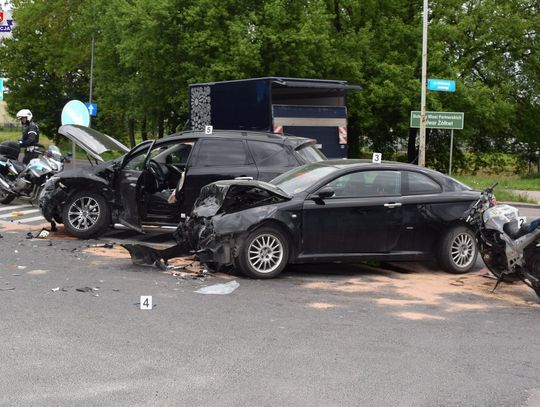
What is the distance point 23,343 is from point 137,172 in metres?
5.69

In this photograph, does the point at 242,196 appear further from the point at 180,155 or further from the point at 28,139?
the point at 28,139

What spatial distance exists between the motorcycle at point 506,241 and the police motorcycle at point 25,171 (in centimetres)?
977

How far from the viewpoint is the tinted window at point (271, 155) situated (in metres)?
10.9

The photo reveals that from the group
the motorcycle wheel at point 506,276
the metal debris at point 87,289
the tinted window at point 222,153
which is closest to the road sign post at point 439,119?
the tinted window at point 222,153

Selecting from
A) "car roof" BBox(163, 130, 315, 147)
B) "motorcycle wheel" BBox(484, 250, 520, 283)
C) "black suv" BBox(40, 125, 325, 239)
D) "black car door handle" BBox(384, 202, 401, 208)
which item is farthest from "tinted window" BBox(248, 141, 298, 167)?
"motorcycle wheel" BBox(484, 250, 520, 283)

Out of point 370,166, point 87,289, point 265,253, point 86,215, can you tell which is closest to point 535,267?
point 370,166

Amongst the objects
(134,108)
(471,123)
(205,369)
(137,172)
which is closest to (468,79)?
(471,123)

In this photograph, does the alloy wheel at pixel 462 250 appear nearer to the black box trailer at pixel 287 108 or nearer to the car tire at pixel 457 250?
the car tire at pixel 457 250

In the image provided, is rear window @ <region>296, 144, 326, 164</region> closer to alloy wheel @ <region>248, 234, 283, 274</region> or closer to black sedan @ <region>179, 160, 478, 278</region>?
black sedan @ <region>179, 160, 478, 278</region>

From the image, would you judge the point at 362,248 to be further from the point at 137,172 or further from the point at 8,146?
the point at 8,146

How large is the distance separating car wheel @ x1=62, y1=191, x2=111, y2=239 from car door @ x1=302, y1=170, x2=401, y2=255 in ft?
12.9

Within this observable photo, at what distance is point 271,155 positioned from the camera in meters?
11.0

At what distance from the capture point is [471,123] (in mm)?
32781

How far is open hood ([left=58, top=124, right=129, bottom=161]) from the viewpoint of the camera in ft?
38.4
